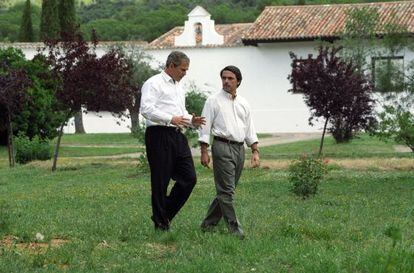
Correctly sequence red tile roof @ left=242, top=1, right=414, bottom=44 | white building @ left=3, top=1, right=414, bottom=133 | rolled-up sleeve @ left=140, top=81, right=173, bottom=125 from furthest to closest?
white building @ left=3, top=1, right=414, bottom=133
red tile roof @ left=242, top=1, right=414, bottom=44
rolled-up sleeve @ left=140, top=81, right=173, bottom=125

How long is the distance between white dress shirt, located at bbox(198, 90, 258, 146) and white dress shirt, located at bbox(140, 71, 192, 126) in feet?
0.73

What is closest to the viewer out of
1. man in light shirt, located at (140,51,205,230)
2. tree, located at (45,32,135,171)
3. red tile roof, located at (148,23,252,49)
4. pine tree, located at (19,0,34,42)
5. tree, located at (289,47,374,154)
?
man in light shirt, located at (140,51,205,230)

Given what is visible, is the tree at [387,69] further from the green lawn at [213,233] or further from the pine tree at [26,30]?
the pine tree at [26,30]

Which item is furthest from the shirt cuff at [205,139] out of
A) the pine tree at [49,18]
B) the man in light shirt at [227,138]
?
the pine tree at [49,18]

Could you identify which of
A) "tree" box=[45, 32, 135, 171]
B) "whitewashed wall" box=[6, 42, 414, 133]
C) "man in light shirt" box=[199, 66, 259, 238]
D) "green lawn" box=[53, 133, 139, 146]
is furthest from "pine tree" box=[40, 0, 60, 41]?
"man in light shirt" box=[199, 66, 259, 238]

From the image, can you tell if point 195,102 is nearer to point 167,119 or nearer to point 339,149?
point 339,149

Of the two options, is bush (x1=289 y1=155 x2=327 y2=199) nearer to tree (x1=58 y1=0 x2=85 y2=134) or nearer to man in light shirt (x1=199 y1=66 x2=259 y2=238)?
man in light shirt (x1=199 y1=66 x2=259 y2=238)

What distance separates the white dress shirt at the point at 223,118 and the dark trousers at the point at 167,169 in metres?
0.30

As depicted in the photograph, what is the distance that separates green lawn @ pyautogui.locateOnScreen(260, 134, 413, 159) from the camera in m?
26.9

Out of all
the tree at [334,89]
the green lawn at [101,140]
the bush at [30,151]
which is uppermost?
the tree at [334,89]

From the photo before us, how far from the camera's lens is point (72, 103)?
911 inches

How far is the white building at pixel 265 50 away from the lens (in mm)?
43188

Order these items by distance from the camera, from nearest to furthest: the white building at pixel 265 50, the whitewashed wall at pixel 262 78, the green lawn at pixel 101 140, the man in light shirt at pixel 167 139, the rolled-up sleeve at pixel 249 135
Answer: the man in light shirt at pixel 167 139 → the rolled-up sleeve at pixel 249 135 → the green lawn at pixel 101 140 → the white building at pixel 265 50 → the whitewashed wall at pixel 262 78

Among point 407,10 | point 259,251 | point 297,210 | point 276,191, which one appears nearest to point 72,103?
point 276,191
